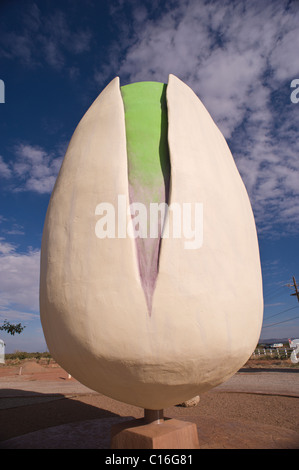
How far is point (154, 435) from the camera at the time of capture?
3.91 meters

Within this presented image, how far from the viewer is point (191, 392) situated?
3891 millimetres

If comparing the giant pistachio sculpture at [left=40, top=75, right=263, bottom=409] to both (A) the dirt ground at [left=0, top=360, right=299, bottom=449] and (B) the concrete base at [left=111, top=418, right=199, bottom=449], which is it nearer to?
(B) the concrete base at [left=111, top=418, right=199, bottom=449]

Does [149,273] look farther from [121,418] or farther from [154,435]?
[121,418]

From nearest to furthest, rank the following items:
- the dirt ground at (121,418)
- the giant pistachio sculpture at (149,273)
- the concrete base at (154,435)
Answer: the giant pistachio sculpture at (149,273)
the concrete base at (154,435)
the dirt ground at (121,418)

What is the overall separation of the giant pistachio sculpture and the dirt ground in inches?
77.0

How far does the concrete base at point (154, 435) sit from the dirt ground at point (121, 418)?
593 millimetres

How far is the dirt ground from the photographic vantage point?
5.07 meters

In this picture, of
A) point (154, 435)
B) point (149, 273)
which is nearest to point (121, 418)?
point (154, 435)

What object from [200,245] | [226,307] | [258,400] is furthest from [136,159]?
[258,400]

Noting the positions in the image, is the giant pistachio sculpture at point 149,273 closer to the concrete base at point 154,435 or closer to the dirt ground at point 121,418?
the concrete base at point 154,435

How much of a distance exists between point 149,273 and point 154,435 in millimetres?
2196

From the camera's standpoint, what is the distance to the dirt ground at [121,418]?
16.6 ft

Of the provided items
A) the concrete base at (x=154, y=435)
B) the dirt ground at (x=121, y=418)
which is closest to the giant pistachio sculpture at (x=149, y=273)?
the concrete base at (x=154, y=435)

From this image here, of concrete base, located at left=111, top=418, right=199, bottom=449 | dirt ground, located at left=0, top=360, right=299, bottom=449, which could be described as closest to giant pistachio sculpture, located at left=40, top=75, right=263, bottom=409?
concrete base, located at left=111, top=418, right=199, bottom=449
